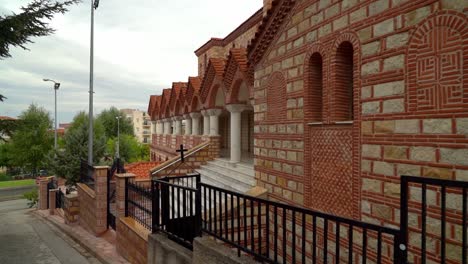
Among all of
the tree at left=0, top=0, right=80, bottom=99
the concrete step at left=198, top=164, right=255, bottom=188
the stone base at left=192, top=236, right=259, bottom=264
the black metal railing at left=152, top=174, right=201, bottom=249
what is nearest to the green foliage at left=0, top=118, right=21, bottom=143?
the tree at left=0, top=0, right=80, bottom=99

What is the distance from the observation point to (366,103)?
4.42m

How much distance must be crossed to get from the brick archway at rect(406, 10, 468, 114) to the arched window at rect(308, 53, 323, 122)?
6.57 feet

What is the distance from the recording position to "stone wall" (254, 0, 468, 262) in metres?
3.42

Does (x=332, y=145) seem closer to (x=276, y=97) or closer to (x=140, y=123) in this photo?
(x=276, y=97)

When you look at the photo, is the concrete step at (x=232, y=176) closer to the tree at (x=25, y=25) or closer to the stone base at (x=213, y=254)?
the stone base at (x=213, y=254)

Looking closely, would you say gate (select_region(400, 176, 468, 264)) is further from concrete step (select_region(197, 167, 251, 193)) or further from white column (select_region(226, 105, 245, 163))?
white column (select_region(226, 105, 245, 163))

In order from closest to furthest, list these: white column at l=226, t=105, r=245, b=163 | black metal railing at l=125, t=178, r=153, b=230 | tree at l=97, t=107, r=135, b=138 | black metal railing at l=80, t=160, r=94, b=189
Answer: black metal railing at l=125, t=178, r=153, b=230, white column at l=226, t=105, r=245, b=163, black metal railing at l=80, t=160, r=94, b=189, tree at l=97, t=107, r=135, b=138

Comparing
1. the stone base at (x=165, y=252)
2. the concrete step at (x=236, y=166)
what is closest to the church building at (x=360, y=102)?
the concrete step at (x=236, y=166)

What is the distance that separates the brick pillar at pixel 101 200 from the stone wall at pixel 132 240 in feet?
6.38

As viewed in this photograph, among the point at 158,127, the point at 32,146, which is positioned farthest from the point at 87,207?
the point at 32,146

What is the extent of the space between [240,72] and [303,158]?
5628 millimetres

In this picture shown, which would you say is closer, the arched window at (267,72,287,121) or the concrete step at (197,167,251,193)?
the arched window at (267,72,287,121)

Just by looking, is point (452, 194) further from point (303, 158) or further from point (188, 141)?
point (188, 141)

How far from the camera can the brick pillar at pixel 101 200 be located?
32.4 ft
